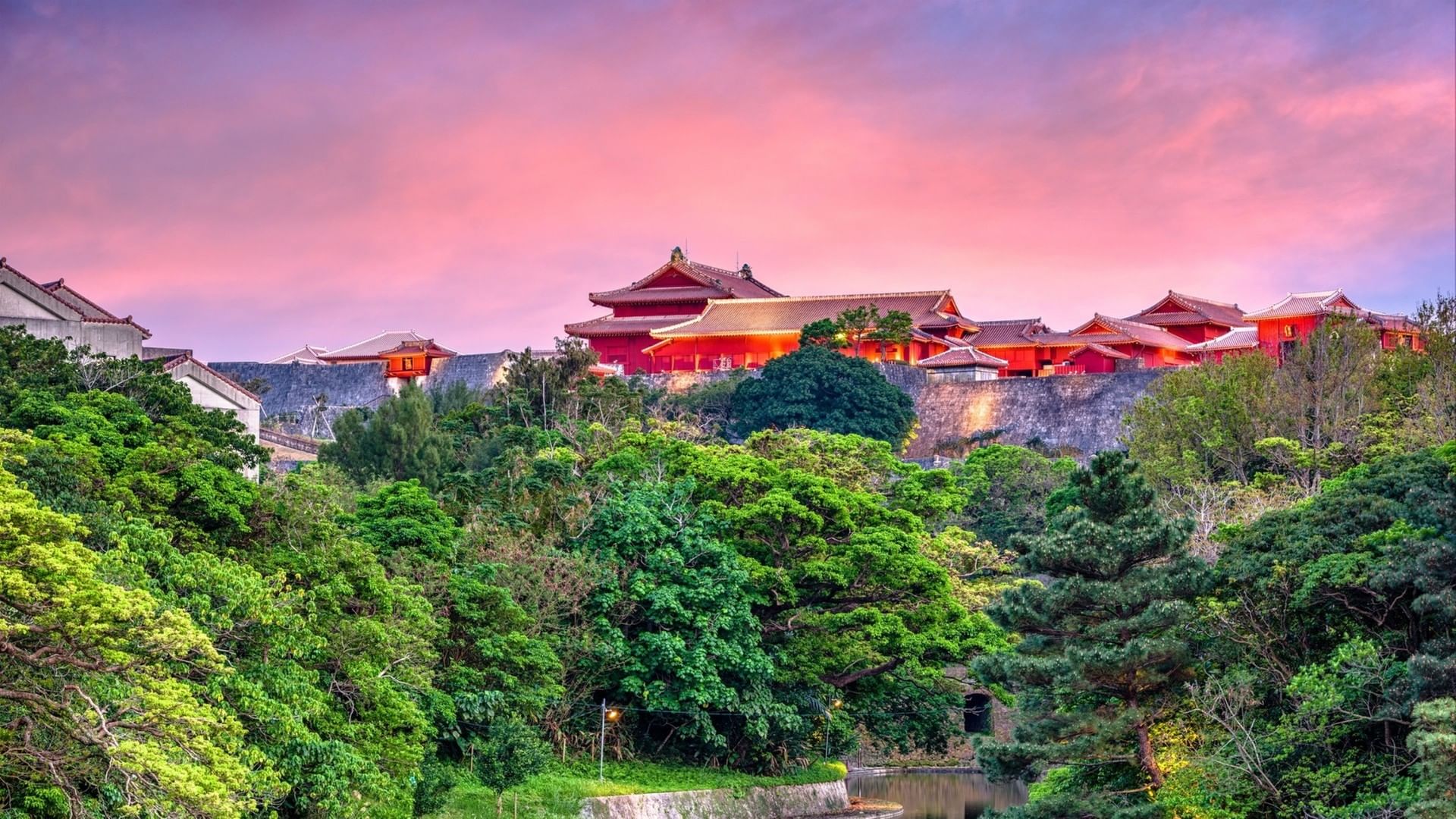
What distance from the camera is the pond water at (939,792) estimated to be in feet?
101

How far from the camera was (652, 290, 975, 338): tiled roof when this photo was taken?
59812 millimetres

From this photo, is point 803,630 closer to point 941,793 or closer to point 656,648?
point 656,648

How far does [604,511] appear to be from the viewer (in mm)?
26531

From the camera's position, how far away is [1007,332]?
210 feet

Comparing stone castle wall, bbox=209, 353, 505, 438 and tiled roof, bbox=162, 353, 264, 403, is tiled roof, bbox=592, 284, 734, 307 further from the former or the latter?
tiled roof, bbox=162, 353, 264, 403

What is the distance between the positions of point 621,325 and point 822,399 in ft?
56.9

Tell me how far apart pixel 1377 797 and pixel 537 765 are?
10042 millimetres

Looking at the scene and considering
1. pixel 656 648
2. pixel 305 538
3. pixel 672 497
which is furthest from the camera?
pixel 672 497

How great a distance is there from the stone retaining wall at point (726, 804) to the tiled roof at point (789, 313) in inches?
1227

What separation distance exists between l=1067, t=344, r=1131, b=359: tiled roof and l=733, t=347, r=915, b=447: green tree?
13.2 m

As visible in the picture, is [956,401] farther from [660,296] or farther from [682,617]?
[682,617]

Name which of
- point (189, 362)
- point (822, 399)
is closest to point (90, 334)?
point (189, 362)

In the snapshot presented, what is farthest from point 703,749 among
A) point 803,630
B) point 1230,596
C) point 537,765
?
point 1230,596

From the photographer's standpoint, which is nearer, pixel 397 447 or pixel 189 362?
pixel 189 362
